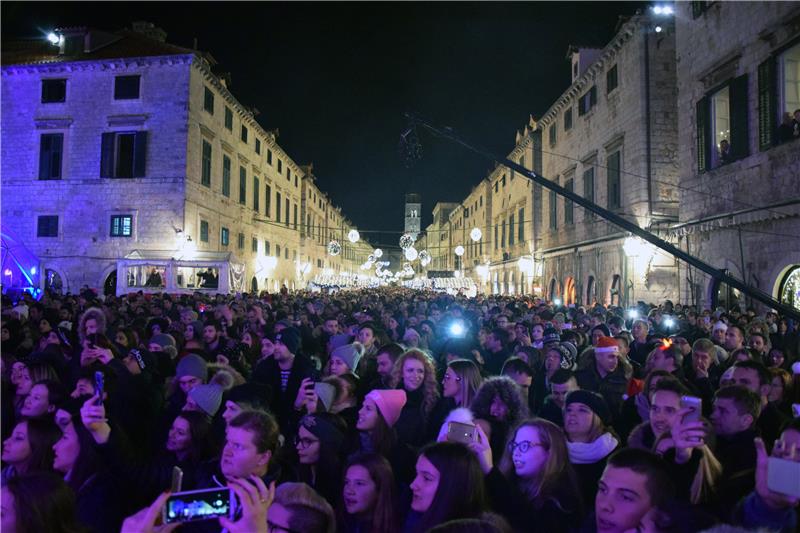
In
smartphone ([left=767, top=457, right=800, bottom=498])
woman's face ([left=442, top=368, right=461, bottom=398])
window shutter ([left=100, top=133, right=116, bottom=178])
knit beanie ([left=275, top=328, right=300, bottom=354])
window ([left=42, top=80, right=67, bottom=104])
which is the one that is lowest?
woman's face ([left=442, top=368, right=461, bottom=398])

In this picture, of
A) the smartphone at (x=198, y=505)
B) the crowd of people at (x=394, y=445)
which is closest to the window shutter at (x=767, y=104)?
the crowd of people at (x=394, y=445)

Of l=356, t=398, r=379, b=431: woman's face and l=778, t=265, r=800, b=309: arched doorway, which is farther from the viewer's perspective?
l=778, t=265, r=800, b=309: arched doorway

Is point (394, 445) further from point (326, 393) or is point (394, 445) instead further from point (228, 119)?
point (228, 119)

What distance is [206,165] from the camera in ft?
100

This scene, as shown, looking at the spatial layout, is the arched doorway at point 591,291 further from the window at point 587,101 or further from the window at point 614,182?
the window at point 587,101

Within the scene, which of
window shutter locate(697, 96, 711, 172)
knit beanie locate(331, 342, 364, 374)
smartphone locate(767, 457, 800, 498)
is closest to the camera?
smartphone locate(767, 457, 800, 498)

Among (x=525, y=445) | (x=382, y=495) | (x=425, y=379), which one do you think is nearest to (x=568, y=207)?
(x=425, y=379)

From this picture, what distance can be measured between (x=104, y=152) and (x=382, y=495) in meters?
30.7

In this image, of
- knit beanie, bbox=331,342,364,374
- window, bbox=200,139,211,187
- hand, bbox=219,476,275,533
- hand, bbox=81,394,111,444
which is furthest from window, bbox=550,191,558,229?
hand, bbox=219,476,275,533

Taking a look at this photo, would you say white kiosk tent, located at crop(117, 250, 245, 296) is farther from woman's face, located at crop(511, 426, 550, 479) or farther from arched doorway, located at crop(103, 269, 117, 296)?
woman's face, located at crop(511, 426, 550, 479)

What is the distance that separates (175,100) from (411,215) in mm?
95116

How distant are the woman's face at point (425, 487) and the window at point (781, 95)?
47.7 feet

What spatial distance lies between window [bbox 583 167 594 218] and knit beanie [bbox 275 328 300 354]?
22.2 metres

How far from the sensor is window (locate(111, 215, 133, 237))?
2789 cm
